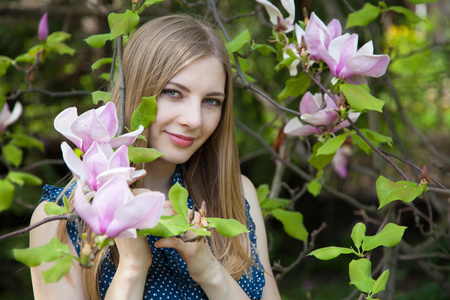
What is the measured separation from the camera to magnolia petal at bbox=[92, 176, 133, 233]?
71 centimetres

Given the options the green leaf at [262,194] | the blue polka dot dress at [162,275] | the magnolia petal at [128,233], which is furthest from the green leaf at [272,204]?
the magnolia petal at [128,233]

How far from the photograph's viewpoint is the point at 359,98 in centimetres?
109

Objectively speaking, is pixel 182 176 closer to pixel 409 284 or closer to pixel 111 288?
pixel 111 288

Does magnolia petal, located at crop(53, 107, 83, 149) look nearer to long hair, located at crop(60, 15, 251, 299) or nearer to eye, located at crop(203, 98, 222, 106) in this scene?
long hair, located at crop(60, 15, 251, 299)

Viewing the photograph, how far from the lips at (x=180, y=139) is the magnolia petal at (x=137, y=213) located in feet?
1.80

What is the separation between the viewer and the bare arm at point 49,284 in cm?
121

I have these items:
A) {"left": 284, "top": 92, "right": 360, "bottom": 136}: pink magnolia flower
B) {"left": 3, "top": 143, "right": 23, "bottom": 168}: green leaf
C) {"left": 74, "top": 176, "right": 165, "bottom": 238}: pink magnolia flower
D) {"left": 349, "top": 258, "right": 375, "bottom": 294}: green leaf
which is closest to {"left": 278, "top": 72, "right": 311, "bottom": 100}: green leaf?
{"left": 284, "top": 92, "right": 360, "bottom": 136}: pink magnolia flower

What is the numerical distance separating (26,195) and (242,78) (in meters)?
2.01

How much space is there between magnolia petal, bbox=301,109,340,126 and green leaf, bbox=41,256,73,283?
2.28 feet

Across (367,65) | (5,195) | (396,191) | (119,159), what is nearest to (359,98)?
(367,65)

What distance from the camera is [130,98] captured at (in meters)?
1.30

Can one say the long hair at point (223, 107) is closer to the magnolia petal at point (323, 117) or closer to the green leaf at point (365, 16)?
the magnolia petal at point (323, 117)

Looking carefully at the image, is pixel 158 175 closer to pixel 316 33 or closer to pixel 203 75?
pixel 203 75

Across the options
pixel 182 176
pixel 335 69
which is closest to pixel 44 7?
pixel 182 176
